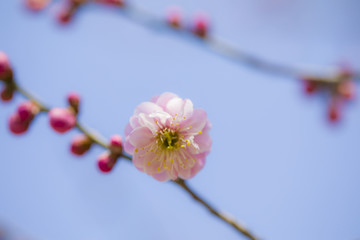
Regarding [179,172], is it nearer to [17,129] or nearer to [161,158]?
[161,158]

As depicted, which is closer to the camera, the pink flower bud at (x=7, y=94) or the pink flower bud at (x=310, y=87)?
the pink flower bud at (x=7, y=94)

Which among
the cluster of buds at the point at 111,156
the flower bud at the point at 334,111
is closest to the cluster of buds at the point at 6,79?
the cluster of buds at the point at 111,156

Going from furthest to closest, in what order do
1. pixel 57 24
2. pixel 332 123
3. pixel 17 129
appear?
pixel 332 123
pixel 57 24
pixel 17 129

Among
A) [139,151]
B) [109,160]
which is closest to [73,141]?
[109,160]

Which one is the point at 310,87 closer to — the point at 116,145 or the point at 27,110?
the point at 116,145

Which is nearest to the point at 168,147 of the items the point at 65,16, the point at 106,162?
the point at 106,162

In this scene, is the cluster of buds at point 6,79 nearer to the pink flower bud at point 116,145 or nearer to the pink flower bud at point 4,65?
the pink flower bud at point 4,65

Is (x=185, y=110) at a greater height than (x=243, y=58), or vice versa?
(x=243, y=58)

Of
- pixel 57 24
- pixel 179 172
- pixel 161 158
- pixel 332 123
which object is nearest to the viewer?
pixel 179 172
